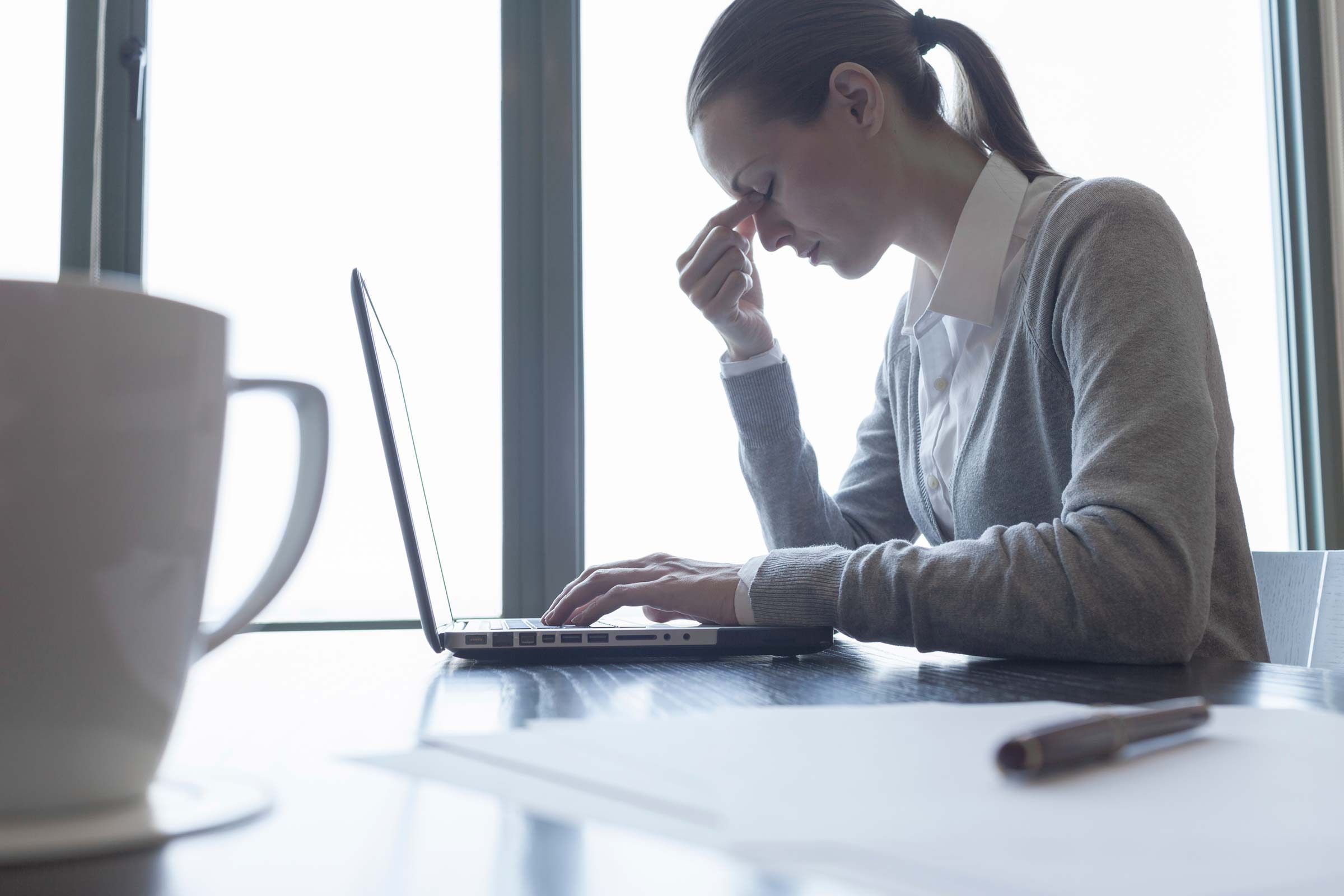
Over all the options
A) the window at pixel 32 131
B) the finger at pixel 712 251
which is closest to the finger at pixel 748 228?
the finger at pixel 712 251

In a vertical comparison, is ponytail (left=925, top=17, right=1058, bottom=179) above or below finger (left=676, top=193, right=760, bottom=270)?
above

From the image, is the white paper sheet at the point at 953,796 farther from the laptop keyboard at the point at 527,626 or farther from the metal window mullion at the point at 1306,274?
the metal window mullion at the point at 1306,274

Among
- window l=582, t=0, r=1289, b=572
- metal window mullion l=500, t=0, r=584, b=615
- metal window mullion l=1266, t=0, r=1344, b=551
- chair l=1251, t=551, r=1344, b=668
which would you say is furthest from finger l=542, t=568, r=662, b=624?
metal window mullion l=1266, t=0, r=1344, b=551

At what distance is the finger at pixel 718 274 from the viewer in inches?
51.1

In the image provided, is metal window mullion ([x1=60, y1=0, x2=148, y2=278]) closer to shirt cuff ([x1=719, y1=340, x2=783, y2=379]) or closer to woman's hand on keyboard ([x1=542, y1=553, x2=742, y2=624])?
shirt cuff ([x1=719, y1=340, x2=783, y2=379])

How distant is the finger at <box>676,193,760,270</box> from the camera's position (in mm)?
1241

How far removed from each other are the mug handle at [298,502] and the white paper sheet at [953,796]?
0.07 meters

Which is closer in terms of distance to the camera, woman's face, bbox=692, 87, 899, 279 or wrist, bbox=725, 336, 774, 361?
woman's face, bbox=692, 87, 899, 279

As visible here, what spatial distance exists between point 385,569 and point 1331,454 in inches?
77.6

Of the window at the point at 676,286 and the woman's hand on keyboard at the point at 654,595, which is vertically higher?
the window at the point at 676,286

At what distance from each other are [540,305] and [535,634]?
47.8 inches

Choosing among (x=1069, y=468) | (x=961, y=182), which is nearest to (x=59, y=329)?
(x=1069, y=468)

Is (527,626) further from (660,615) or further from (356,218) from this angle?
(356,218)

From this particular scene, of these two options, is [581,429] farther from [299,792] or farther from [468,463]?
[299,792]
